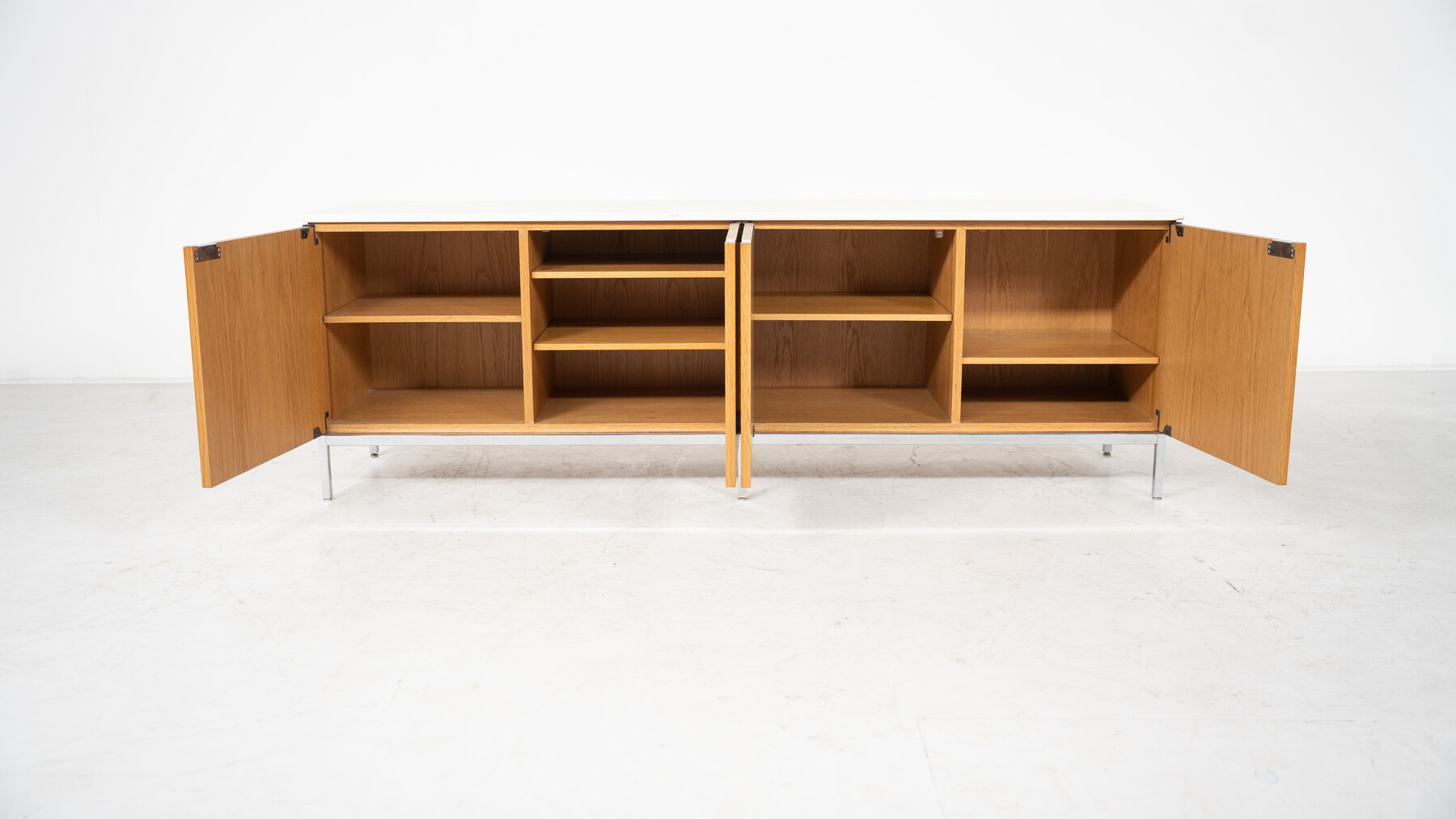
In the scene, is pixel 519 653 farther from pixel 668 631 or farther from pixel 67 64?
pixel 67 64

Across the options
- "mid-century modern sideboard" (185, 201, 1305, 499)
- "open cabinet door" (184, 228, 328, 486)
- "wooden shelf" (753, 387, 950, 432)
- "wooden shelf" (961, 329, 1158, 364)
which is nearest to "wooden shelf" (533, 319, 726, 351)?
"mid-century modern sideboard" (185, 201, 1305, 499)

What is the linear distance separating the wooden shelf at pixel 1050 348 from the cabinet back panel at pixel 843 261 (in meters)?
0.34

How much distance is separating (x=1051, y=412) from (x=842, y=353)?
0.83 metres

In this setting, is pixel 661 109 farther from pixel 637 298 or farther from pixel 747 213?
pixel 747 213

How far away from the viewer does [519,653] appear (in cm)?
263

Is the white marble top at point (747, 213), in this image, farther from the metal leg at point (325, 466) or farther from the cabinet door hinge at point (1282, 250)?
the metal leg at point (325, 466)

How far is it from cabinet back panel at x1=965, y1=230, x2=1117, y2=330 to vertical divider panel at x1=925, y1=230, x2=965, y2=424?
0.22 meters

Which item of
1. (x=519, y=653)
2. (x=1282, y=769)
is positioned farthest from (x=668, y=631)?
(x=1282, y=769)

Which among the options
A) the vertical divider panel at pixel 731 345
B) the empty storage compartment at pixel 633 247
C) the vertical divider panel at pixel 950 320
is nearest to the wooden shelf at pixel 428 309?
the empty storage compartment at pixel 633 247

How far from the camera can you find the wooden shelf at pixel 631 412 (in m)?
3.73

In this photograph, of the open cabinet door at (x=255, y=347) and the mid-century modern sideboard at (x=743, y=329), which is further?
the mid-century modern sideboard at (x=743, y=329)

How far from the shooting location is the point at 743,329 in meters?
3.41

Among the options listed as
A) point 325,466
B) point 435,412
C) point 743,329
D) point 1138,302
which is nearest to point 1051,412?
point 1138,302

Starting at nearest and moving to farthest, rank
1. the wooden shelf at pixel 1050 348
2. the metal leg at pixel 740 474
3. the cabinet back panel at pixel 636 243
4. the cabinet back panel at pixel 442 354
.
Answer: the metal leg at pixel 740 474 → the wooden shelf at pixel 1050 348 → the cabinet back panel at pixel 636 243 → the cabinet back panel at pixel 442 354
